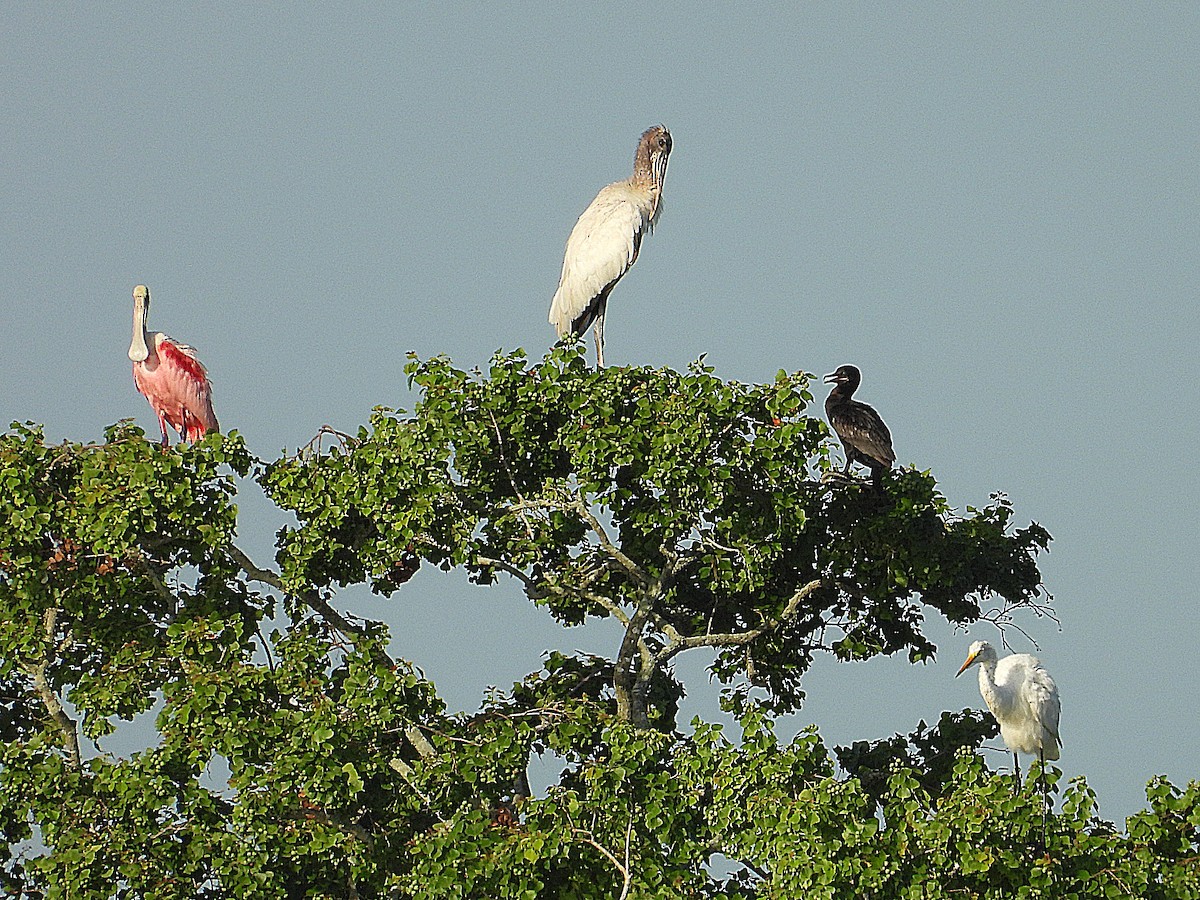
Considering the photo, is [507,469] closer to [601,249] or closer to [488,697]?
[488,697]

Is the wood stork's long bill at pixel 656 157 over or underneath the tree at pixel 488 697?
over

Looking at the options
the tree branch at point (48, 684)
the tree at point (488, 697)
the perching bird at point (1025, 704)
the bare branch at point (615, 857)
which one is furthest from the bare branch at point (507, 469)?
the perching bird at point (1025, 704)

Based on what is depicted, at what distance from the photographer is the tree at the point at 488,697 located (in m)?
10.9

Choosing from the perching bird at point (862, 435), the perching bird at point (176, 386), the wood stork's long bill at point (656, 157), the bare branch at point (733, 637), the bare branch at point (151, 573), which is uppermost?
the wood stork's long bill at point (656, 157)

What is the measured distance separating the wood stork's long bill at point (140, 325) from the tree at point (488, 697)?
3203 mm

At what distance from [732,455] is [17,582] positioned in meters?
4.36

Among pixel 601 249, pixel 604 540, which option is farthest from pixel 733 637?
pixel 601 249

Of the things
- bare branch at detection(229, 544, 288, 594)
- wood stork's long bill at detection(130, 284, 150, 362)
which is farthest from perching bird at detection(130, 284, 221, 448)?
bare branch at detection(229, 544, 288, 594)

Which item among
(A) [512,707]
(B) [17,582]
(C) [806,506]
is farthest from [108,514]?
(C) [806,506]

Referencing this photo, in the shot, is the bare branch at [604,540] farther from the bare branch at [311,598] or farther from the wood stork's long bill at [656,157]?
the wood stork's long bill at [656,157]

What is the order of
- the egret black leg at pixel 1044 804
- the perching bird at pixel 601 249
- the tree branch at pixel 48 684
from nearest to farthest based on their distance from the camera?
the egret black leg at pixel 1044 804, the tree branch at pixel 48 684, the perching bird at pixel 601 249

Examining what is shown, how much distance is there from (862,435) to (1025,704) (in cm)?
254

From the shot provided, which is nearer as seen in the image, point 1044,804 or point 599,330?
point 1044,804

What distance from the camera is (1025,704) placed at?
14.0 metres
